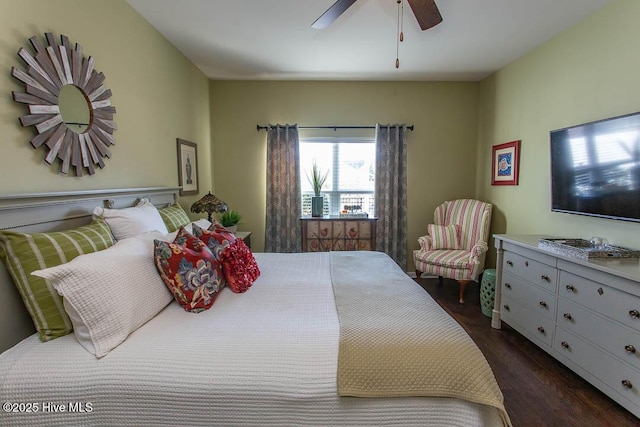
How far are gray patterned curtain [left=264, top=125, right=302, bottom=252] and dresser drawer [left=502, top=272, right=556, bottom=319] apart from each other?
2376mm

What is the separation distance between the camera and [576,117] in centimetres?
257

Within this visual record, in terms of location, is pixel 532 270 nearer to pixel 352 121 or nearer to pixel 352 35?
pixel 352 35

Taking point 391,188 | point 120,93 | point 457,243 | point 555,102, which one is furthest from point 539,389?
point 120,93

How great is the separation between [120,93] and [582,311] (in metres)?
3.44

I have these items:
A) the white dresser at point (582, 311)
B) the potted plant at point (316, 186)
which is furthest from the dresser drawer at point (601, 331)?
the potted plant at point (316, 186)

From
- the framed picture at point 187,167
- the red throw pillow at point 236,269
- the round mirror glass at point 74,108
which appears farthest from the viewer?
the framed picture at point 187,167

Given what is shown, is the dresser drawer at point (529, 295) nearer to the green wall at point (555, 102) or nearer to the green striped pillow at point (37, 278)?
the green wall at point (555, 102)

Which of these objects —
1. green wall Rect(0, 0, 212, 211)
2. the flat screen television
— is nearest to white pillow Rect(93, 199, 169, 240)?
green wall Rect(0, 0, 212, 211)

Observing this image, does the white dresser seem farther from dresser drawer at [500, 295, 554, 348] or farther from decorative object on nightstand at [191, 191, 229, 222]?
decorative object on nightstand at [191, 191, 229, 222]

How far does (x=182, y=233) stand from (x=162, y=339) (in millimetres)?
692

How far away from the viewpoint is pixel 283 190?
4070 mm

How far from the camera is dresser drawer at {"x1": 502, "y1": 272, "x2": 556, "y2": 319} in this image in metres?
2.25

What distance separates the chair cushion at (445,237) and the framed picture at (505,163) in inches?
29.8

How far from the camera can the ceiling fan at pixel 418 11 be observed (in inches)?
72.4
